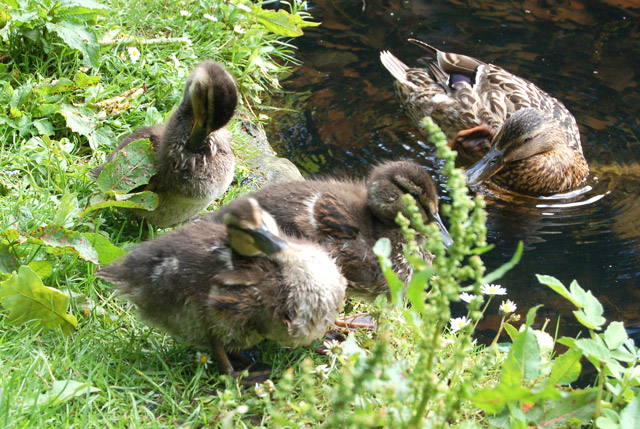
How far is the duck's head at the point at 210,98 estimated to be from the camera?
362 centimetres

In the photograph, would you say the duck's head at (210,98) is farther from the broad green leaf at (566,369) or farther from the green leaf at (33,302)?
the broad green leaf at (566,369)

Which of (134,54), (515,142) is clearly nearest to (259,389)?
(134,54)

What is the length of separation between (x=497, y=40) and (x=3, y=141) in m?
5.31

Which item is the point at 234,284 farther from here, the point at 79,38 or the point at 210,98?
the point at 79,38

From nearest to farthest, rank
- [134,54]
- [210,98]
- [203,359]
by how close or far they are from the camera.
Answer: [203,359]
[210,98]
[134,54]

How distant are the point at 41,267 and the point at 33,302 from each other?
23 cm

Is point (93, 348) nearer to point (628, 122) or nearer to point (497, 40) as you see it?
point (628, 122)

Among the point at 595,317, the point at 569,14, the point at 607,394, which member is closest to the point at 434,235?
the point at 595,317

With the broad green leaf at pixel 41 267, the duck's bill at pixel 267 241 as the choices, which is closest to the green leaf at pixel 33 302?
the broad green leaf at pixel 41 267

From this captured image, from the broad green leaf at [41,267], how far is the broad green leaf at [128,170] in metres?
0.66

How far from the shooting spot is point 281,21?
575 cm

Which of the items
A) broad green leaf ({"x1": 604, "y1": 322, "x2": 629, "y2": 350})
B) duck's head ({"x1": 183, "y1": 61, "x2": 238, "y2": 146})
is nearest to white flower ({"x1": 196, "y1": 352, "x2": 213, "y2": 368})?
duck's head ({"x1": 183, "y1": 61, "x2": 238, "y2": 146})

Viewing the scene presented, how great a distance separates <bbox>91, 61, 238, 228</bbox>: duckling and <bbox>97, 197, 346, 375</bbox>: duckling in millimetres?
854

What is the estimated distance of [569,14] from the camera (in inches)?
320
